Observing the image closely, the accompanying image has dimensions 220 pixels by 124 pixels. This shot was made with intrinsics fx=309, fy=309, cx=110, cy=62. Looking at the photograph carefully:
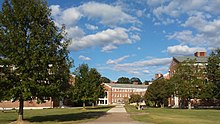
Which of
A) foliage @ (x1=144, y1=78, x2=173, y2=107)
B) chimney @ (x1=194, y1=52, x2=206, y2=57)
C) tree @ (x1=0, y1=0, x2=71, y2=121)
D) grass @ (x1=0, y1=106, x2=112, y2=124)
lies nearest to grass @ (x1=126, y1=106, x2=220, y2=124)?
grass @ (x1=0, y1=106, x2=112, y2=124)

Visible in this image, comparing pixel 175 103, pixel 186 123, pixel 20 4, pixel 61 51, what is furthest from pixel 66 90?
pixel 175 103

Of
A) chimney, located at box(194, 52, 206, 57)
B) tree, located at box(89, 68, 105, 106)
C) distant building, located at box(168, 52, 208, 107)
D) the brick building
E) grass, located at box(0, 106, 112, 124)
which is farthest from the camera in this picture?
the brick building

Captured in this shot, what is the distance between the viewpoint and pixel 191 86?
231 ft

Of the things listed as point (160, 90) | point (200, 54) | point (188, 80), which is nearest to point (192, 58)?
→ point (200, 54)

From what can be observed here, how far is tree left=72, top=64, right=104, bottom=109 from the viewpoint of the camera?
211 ft

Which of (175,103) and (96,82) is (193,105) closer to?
(175,103)

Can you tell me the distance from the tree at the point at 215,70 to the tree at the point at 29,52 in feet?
155

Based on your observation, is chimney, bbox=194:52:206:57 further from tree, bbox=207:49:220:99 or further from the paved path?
the paved path

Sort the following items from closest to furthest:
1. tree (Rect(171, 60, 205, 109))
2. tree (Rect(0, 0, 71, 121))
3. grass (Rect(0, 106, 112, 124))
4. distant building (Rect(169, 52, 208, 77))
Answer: tree (Rect(0, 0, 71, 121)) → grass (Rect(0, 106, 112, 124)) → tree (Rect(171, 60, 205, 109)) → distant building (Rect(169, 52, 208, 77))

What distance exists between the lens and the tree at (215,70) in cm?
6681

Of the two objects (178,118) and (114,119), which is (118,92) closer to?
(178,118)

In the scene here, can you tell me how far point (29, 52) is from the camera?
83.5 feet

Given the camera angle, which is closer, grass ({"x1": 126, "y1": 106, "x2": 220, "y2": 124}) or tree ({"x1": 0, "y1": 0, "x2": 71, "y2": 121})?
tree ({"x1": 0, "y1": 0, "x2": 71, "y2": 121})

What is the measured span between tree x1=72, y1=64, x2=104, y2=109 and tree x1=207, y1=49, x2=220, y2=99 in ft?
83.2
